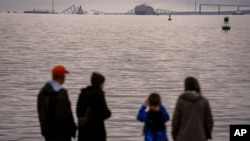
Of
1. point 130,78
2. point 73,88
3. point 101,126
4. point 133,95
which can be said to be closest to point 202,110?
point 101,126

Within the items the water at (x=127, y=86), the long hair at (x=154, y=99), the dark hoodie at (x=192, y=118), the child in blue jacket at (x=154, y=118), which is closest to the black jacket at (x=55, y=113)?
the child in blue jacket at (x=154, y=118)

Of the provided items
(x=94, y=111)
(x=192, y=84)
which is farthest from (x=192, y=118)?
(x=94, y=111)

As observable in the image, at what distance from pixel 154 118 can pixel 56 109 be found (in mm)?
1689

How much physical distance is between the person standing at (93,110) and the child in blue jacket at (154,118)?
2.11 ft

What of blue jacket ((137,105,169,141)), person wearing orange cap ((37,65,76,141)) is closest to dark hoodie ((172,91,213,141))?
blue jacket ((137,105,169,141))

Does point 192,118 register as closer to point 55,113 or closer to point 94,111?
point 94,111

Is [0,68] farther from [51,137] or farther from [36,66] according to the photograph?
[51,137]

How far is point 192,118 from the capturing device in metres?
9.89

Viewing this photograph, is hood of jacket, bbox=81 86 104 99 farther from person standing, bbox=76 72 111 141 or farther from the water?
the water

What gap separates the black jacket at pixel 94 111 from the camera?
396 inches

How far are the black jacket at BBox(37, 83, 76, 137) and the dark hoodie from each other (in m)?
1.84

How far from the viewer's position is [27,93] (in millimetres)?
28375

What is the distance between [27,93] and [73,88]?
2.93 metres

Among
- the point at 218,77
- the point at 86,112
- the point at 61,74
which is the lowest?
the point at 218,77
